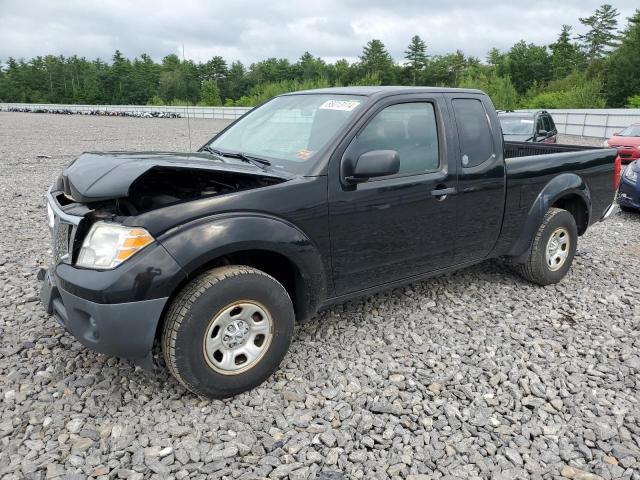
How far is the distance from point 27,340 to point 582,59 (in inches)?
3356

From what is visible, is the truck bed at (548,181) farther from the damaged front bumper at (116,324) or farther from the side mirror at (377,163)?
the damaged front bumper at (116,324)

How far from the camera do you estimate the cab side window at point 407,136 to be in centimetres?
363

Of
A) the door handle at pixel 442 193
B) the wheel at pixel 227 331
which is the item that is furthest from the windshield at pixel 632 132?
the wheel at pixel 227 331

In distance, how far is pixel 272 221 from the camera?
313 cm

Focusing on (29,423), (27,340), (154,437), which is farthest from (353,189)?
(27,340)

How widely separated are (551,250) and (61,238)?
14.2 ft

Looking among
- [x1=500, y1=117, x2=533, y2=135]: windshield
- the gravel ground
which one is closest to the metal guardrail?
[x1=500, y1=117, x2=533, y2=135]: windshield

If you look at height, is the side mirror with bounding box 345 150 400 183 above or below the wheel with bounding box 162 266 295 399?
above

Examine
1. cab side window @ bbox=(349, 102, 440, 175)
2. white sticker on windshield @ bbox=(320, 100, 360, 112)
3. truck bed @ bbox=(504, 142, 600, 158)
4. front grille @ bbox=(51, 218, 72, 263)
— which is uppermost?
white sticker on windshield @ bbox=(320, 100, 360, 112)

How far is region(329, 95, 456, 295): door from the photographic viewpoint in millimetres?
3508

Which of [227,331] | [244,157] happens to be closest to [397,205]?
[244,157]

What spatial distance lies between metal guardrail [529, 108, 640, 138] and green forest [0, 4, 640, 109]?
37.8 ft

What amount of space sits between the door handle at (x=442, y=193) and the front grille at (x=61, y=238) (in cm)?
Result: 251

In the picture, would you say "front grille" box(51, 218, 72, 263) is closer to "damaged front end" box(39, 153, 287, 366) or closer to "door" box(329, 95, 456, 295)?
"damaged front end" box(39, 153, 287, 366)
